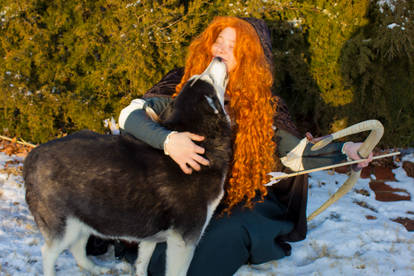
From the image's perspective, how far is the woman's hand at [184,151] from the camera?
6.83ft

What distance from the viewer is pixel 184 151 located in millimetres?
2068

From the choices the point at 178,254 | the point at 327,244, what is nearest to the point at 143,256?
the point at 178,254

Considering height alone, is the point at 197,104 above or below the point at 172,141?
above

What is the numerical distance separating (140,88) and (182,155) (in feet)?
9.28

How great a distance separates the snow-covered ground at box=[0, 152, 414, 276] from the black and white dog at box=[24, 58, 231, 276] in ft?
2.17

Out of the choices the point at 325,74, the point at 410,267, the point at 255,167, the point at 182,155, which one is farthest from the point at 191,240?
the point at 325,74

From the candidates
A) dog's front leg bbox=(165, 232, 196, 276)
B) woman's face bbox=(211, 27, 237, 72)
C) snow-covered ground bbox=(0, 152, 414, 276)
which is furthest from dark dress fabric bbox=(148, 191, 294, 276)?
woman's face bbox=(211, 27, 237, 72)

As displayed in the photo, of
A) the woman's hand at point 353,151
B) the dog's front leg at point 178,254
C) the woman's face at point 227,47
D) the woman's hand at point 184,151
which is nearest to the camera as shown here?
the woman's hand at point 184,151

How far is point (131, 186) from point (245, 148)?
1022 millimetres

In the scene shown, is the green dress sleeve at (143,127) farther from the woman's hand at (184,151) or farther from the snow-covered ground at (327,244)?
the snow-covered ground at (327,244)

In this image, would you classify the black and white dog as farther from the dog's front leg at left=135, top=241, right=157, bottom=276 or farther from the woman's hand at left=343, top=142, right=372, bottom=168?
the woman's hand at left=343, top=142, right=372, bottom=168

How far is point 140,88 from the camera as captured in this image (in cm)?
465

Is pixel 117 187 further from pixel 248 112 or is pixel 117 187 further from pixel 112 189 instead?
pixel 248 112

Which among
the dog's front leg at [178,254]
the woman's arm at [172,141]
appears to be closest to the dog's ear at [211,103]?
the woman's arm at [172,141]
